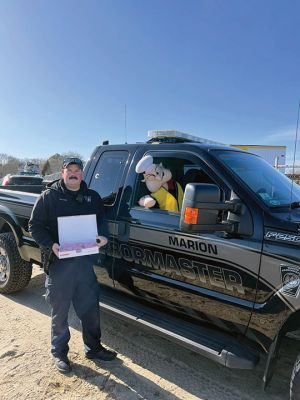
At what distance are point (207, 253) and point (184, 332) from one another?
2.17 ft

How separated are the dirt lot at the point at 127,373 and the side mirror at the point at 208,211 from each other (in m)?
1.36

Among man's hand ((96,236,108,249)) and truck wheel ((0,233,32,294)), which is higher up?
man's hand ((96,236,108,249))

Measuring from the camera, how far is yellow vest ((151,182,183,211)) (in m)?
3.26

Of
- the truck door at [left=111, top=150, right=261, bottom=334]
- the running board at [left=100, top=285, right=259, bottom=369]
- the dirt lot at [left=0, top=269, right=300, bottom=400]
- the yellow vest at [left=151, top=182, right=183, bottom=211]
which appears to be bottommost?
the dirt lot at [left=0, top=269, right=300, bottom=400]

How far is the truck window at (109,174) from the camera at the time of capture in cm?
361

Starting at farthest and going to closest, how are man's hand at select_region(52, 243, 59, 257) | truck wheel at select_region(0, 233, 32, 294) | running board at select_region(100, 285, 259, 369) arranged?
truck wheel at select_region(0, 233, 32, 294)
man's hand at select_region(52, 243, 59, 257)
running board at select_region(100, 285, 259, 369)

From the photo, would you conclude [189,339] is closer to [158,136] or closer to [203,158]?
[203,158]

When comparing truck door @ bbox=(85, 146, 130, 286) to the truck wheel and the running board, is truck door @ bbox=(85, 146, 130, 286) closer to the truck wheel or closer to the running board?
the running board

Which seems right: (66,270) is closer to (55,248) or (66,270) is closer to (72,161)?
(55,248)

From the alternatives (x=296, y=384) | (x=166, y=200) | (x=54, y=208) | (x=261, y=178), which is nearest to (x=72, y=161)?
(x=54, y=208)

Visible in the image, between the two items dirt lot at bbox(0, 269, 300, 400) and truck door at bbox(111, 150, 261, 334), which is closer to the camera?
truck door at bbox(111, 150, 261, 334)

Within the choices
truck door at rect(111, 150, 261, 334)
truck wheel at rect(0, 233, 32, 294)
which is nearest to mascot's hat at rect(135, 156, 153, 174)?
truck door at rect(111, 150, 261, 334)

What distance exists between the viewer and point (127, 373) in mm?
3111

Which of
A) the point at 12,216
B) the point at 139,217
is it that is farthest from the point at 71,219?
the point at 12,216
